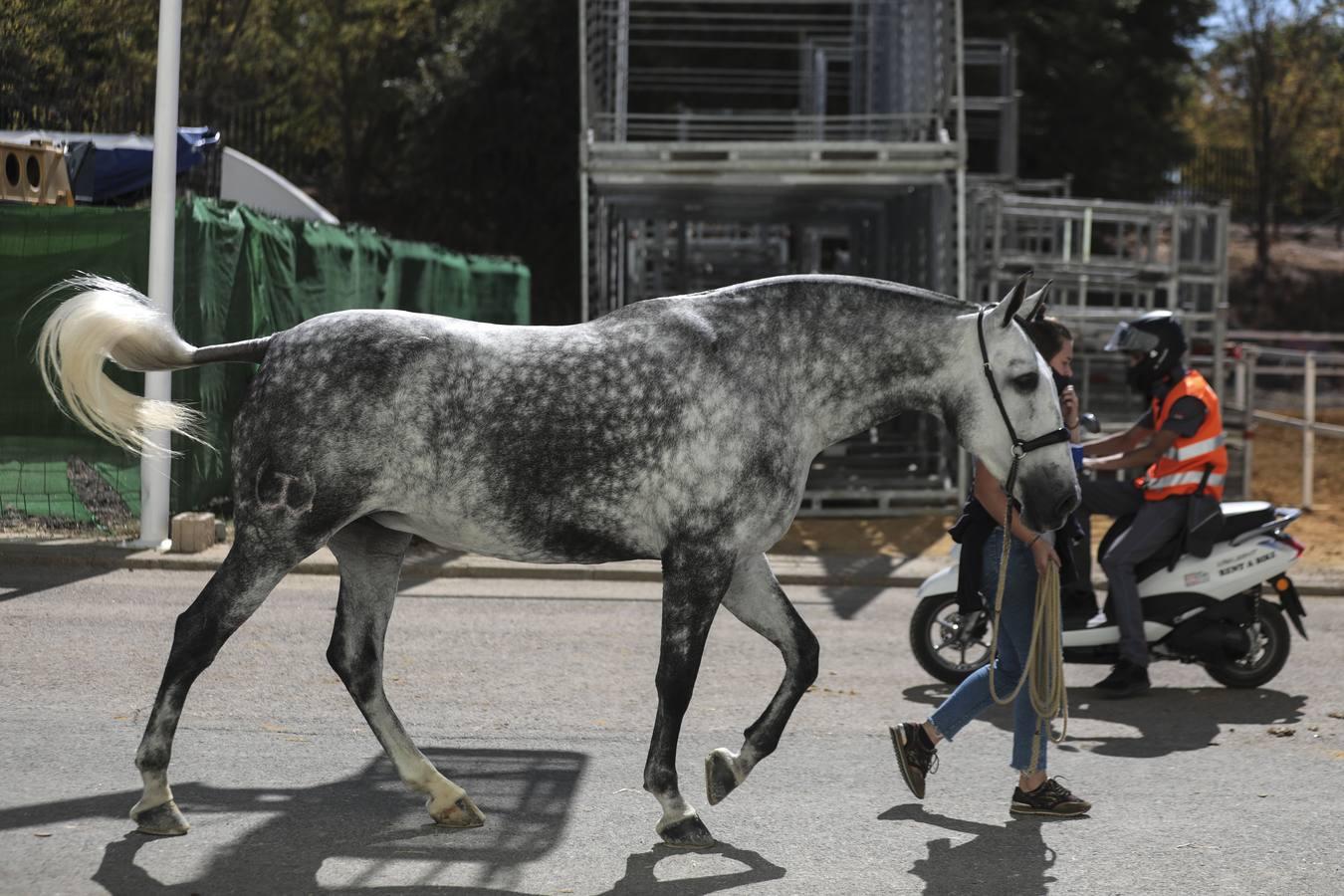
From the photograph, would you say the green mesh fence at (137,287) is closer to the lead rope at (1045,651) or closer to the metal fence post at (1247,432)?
the lead rope at (1045,651)

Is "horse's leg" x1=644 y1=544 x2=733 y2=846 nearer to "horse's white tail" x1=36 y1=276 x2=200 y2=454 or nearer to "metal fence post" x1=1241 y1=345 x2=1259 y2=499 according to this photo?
"horse's white tail" x1=36 y1=276 x2=200 y2=454

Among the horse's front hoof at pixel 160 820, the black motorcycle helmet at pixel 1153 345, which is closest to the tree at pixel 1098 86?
the black motorcycle helmet at pixel 1153 345

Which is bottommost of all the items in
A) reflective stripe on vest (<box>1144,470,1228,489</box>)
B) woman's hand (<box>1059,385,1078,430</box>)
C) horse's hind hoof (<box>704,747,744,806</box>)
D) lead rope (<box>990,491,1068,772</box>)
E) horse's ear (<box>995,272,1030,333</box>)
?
horse's hind hoof (<box>704,747,744,806</box>)

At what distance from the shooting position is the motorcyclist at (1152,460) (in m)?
8.45

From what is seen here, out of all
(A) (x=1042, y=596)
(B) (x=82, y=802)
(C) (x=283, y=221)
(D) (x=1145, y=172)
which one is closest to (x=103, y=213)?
(C) (x=283, y=221)

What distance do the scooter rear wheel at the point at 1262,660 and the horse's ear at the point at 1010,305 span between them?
4.17m

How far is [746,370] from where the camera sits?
217 inches

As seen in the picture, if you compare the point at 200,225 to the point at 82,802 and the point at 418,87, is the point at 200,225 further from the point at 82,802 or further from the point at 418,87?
the point at 418,87

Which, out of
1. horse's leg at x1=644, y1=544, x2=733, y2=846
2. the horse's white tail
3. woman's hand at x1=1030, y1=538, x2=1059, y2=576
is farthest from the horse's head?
the horse's white tail

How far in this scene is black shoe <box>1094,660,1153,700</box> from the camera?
8.62 meters

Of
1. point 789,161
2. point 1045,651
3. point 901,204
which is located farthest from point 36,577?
point 901,204

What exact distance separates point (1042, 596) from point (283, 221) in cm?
1012

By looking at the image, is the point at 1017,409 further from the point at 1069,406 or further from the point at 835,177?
the point at 835,177

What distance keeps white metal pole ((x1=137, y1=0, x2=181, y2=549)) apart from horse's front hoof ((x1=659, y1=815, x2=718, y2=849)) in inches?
289
